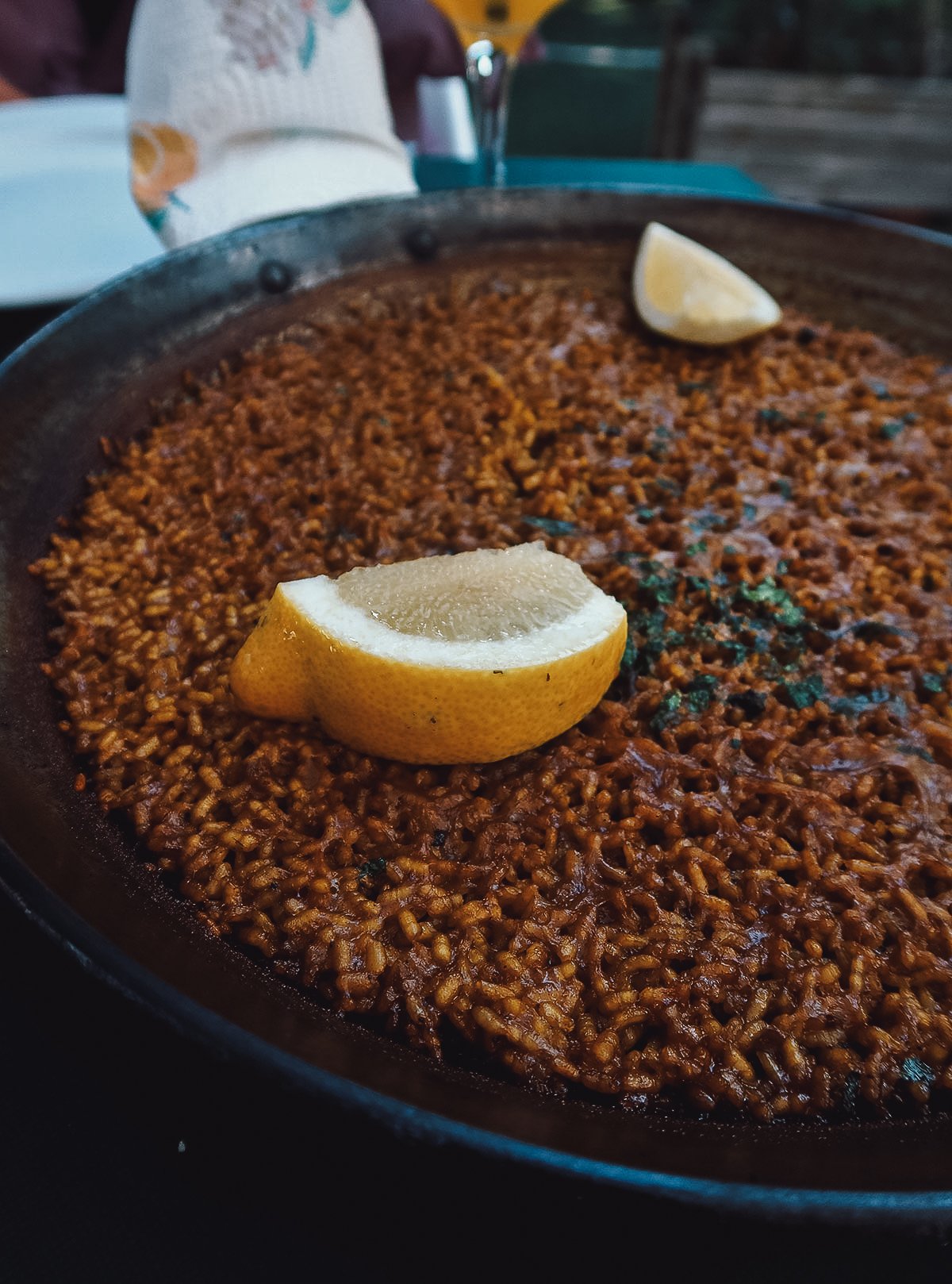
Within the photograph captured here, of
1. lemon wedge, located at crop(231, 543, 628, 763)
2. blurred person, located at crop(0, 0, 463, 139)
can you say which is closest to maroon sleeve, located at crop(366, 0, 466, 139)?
blurred person, located at crop(0, 0, 463, 139)

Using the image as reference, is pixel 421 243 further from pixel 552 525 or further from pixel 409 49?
pixel 409 49

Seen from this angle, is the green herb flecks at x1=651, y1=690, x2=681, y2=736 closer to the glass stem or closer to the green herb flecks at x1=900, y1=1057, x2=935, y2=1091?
the green herb flecks at x1=900, y1=1057, x2=935, y2=1091

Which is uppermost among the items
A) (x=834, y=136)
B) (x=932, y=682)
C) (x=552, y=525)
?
(x=834, y=136)

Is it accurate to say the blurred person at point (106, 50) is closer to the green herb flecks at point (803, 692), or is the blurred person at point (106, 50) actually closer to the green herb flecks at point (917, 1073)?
the green herb flecks at point (803, 692)

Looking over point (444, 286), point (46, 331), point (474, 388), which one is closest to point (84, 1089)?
point (46, 331)

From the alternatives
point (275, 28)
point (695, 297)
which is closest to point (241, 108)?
point (275, 28)

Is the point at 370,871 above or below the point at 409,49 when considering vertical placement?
below

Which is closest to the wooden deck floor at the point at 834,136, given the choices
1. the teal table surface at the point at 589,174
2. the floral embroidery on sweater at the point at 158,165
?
the teal table surface at the point at 589,174

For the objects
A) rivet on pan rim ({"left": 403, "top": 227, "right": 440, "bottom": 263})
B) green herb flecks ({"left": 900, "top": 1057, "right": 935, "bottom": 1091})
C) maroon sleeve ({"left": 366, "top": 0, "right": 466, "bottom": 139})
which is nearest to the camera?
green herb flecks ({"left": 900, "top": 1057, "right": 935, "bottom": 1091})
